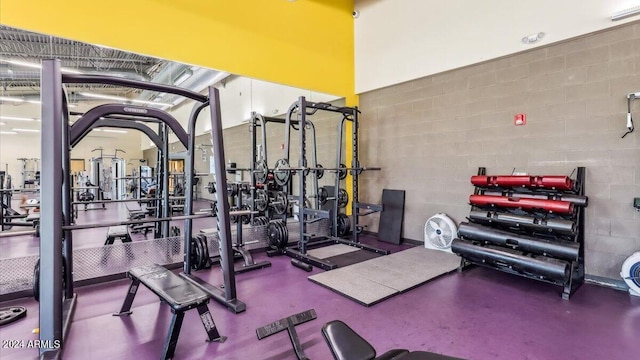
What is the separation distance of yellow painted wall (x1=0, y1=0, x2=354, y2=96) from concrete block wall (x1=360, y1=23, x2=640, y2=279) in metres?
1.37

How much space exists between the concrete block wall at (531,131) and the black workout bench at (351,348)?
354 cm

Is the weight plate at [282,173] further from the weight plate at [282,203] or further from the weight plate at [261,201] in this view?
the weight plate at [261,201]

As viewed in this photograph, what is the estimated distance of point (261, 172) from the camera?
495 cm

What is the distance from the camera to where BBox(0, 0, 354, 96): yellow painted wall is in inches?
129

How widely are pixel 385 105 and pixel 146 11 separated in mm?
3850

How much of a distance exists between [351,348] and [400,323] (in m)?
1.69

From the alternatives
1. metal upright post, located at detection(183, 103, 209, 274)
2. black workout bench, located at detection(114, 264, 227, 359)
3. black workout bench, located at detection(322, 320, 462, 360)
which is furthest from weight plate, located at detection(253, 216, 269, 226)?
black workout bench, located at detection(322, 320, 462, 360)

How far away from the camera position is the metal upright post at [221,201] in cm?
270

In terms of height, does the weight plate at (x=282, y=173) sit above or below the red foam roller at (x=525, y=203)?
above

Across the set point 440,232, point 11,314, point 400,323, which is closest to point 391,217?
point 440,232

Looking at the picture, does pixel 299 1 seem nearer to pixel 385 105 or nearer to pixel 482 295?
pixel 385 105

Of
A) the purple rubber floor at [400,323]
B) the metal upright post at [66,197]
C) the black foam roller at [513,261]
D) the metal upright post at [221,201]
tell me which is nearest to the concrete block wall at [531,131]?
the black foam roller at [513,261]

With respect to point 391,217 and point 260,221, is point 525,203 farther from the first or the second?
point 260,221

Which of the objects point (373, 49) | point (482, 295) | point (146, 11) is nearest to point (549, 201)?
point (482, 295)
